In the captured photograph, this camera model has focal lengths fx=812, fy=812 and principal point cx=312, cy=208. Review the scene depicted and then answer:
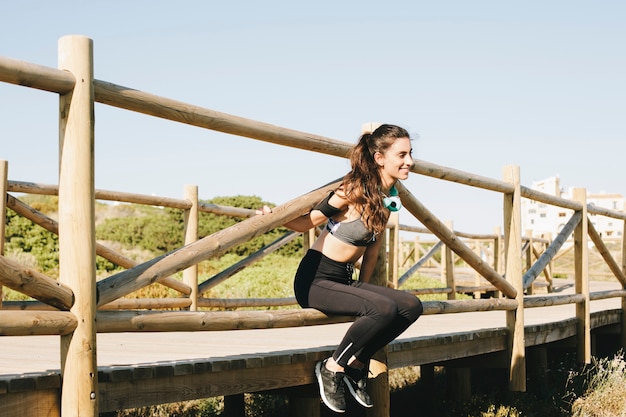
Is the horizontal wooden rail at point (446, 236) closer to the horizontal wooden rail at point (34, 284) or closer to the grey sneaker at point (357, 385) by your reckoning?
the grey sneaker at point (357, 385)

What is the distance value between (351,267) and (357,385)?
1.90 ft

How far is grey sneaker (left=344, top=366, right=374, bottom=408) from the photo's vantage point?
3.84 m

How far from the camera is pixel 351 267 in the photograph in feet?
13.3

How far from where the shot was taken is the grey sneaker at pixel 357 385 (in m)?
3.84

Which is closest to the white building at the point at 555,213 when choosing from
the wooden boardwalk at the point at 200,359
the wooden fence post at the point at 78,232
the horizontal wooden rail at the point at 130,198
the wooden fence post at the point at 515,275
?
the horizontal wooden rail at the point at 130,198

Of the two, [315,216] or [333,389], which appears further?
[315,216]

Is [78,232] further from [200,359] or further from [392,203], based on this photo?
[392,203]

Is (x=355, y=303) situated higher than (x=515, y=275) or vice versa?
(x=515, y=275)

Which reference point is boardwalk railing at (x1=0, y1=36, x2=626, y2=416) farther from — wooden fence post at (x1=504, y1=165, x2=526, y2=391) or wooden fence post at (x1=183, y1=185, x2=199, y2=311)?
wooden fence post at (x1=183, y1=185, x2=199, y2=311)

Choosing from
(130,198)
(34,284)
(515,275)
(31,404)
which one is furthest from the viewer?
Answer: (130,198)

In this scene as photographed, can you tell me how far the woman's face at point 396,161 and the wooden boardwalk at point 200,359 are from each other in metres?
0.96

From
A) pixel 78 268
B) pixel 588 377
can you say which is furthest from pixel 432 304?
pixel 588 377

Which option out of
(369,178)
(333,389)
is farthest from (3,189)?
(333,389)

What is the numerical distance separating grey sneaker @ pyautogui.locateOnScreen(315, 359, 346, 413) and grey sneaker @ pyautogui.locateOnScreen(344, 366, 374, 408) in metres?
0.05
